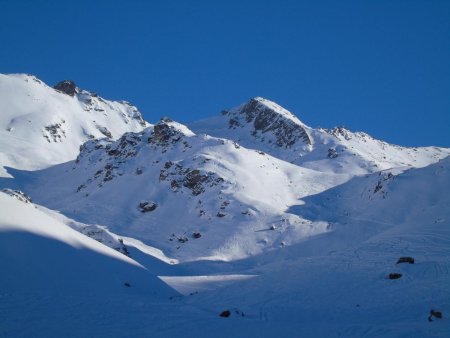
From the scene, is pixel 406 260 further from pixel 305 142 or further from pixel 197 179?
pixel 305 142

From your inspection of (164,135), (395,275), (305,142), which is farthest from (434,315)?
(305,142)

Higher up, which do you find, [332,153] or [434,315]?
[332,153]

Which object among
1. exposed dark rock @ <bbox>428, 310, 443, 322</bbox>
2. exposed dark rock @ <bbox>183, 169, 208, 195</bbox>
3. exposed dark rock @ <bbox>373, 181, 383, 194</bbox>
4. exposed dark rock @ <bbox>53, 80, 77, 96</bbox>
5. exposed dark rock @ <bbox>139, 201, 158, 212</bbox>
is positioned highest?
exposed dark rock @ <bbox>53, 80, 77, 96</bbox>

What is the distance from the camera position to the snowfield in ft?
56.4

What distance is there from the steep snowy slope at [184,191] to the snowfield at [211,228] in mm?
263

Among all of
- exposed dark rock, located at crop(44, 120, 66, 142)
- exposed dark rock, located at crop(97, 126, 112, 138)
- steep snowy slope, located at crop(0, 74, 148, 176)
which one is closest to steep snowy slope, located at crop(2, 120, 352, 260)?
steep snowy slope, located at crop(0, 74, 148, 176)

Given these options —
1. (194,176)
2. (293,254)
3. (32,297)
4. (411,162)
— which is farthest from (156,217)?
(411,162)

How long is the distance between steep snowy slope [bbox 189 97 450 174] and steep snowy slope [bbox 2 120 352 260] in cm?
1578

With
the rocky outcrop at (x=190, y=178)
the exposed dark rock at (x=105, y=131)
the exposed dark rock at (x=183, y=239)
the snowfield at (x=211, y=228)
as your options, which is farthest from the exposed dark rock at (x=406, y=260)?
the exposed dark rock at (x=105, y=131)

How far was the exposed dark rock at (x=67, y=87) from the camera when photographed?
13238cm

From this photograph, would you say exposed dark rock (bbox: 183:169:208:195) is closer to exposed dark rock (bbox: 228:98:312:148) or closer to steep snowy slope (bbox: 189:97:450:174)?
steep snowy slope (bbox: 189:97:450:174)

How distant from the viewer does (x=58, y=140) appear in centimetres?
10625

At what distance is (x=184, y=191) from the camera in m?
63.8

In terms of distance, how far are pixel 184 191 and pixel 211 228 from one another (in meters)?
9.94
